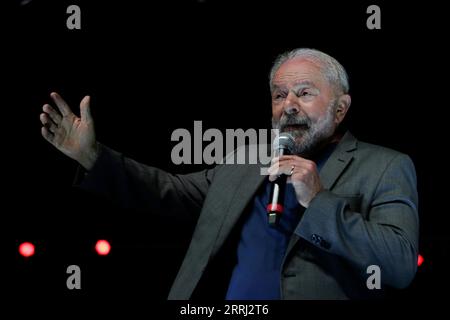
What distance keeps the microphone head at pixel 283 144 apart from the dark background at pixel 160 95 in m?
1.07

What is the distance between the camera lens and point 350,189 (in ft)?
6.32

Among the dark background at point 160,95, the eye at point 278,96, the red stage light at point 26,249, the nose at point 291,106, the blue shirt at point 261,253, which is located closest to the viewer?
the blue shirt at point 261,253

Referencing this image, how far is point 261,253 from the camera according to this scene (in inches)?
76.1

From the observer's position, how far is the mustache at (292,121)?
211cm

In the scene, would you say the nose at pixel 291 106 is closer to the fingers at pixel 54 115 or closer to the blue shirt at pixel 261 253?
the blue shirt at pixel 261 253

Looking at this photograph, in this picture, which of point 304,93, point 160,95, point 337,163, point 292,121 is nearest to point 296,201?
point 337,163

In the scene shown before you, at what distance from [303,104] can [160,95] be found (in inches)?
48.8

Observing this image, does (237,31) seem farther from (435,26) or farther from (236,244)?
(236,244)

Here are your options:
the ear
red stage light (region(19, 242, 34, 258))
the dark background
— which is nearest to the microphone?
the ear

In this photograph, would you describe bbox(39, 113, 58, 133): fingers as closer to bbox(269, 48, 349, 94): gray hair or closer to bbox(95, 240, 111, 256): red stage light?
bbox(269, 48, 349, 94): gray hair

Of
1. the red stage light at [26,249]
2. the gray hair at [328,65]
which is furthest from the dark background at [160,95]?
the gray hair at [328,65]

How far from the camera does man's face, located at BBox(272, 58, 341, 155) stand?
6.94 feet

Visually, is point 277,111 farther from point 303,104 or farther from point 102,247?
point 102,247
